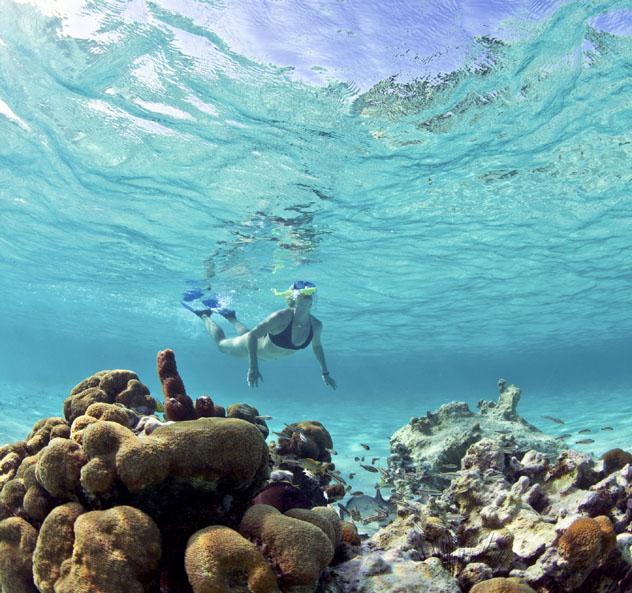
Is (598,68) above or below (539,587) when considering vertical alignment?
above

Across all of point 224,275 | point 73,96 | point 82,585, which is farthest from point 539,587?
point 224,275

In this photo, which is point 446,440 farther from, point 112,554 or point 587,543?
point 112,554

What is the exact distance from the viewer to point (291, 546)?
2777 mm

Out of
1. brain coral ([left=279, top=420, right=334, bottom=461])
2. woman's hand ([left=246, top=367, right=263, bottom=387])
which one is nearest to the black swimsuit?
woman's hand ([left=246, top=367, right=263, bottom=387])

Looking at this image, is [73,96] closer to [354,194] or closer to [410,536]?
[354,194]

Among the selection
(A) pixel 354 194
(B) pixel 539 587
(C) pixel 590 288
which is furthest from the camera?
(C) pixel 590 288

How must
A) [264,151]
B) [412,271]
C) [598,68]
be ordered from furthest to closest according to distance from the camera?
1. [412,271]
2. [264,151]
3. [598,68]

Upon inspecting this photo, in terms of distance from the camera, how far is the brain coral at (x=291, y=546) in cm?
268

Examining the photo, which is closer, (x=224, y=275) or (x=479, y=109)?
(x=479, y=109)

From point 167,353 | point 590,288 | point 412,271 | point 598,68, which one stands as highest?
point 590,288

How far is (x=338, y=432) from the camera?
26094mm

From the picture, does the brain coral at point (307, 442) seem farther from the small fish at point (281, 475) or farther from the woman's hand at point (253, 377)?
the woman's hand at point (253, 377)

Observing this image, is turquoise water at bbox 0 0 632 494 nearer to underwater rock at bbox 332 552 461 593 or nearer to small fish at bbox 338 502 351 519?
small fish at bbox 338 502 351 519

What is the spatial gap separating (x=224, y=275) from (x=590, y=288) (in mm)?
24892
